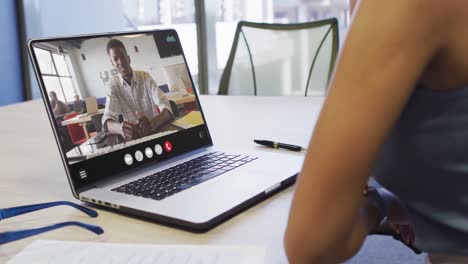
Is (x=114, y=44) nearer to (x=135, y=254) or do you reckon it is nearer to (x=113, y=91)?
(x=113, y=91)

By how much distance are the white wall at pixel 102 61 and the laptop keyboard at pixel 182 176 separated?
0.16 meters

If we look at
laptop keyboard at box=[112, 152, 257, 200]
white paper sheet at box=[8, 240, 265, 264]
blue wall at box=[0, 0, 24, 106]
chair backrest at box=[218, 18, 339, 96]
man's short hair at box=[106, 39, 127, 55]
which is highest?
man's short hair at box=[106, 39, 127, 55]

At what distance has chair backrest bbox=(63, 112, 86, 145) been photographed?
36.5 inches

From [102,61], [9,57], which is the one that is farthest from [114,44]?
[9,57]

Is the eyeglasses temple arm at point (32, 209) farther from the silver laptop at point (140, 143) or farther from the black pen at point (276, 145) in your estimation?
the black pen at point (276, 145)

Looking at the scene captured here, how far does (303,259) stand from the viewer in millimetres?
567

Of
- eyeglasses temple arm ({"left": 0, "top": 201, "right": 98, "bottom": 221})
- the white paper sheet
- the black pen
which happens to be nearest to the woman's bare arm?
the white paper sheet

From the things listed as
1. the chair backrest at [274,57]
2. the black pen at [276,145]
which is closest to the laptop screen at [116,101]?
the black pen at [276,145]

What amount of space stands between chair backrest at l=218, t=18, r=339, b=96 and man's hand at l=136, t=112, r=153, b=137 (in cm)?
133

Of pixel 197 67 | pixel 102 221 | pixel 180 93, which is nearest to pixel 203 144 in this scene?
pixel 180 93

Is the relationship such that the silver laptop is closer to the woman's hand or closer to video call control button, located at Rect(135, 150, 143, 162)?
video call control button, located at Rect(135, 150, 143, 162)

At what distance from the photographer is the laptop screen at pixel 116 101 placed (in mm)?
928

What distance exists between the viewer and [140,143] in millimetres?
1024

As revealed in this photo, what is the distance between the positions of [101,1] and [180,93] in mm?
3419
